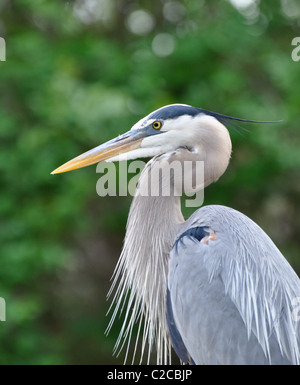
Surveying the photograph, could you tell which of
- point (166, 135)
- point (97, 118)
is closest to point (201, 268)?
point (166, 135)

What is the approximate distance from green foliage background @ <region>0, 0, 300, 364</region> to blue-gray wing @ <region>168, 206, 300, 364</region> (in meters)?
2.55

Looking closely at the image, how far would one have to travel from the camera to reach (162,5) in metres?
6.85

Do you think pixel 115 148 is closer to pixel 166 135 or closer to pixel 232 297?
pixel 166 135

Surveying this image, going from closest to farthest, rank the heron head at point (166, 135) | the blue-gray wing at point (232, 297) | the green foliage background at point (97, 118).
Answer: the blue-gray wing at point (232, 297) → the heron head at point (166, 135) → the green foliage background at point (97, 118)

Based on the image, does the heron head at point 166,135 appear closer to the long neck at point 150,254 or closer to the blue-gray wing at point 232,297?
the long neck at point 150,254

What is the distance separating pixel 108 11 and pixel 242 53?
177cm

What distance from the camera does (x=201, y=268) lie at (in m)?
2.42

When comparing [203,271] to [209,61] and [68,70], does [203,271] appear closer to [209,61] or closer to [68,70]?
[68,70]

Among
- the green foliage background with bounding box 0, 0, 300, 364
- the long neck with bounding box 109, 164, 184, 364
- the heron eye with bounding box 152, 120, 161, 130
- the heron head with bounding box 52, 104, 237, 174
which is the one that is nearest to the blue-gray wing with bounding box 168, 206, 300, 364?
the long neck with bounding box 109, 164, 184, 364

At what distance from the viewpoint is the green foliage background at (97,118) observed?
5098mm

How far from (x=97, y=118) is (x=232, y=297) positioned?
2.78 m

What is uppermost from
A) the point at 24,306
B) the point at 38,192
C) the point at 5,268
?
the point at 38,192

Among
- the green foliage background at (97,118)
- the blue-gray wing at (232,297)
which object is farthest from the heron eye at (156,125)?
the green foliage background at (97,118)
